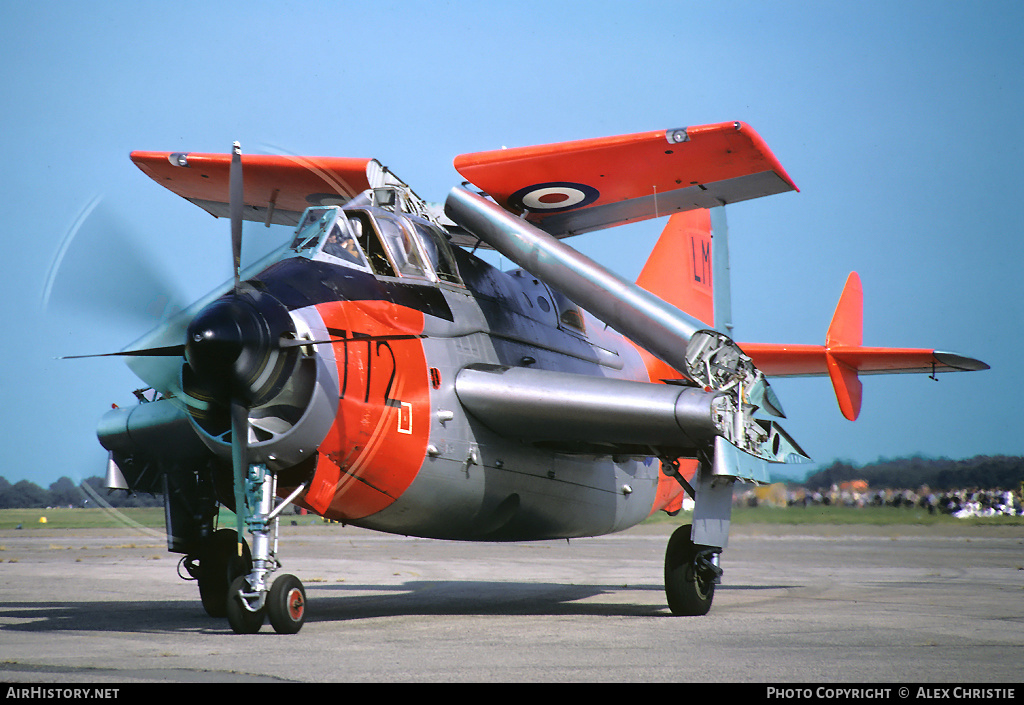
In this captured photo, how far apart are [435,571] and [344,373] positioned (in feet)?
40.0

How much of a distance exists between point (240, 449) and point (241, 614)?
1556 mm

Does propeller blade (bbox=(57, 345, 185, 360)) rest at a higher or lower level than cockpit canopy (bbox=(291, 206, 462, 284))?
lower

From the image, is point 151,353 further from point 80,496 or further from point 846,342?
point 846,342

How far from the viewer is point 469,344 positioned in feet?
36.7

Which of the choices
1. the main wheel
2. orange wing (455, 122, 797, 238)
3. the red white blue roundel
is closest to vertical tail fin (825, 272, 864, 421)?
orange wing (455, 122, 797, 238)

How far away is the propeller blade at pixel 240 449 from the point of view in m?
8.60

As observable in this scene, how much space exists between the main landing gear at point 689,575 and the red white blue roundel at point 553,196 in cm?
464

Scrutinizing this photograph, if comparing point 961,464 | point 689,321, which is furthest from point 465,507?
point 961,464

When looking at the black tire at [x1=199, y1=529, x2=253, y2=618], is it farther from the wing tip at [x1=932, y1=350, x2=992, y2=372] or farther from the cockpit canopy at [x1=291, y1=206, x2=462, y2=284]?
the wing tip at [x1=932, y1=350, x2=992, y2=372]

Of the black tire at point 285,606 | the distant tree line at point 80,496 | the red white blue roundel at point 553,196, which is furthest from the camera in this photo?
the red white blue roundel at point 553,196

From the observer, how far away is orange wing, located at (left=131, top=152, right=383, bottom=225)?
41.3 feet

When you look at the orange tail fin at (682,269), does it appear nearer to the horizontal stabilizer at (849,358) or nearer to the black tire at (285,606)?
the horizontal stabilizer at (849,358)

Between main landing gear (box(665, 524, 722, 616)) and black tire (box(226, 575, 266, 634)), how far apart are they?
5183mm

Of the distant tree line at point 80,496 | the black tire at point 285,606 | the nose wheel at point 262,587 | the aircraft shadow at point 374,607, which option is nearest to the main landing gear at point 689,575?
the aircraft shadow at point 374,607
